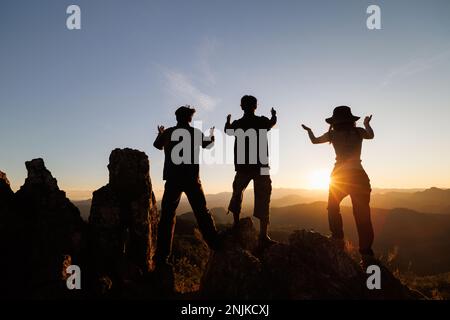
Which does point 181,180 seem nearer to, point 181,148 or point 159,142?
point 181,148

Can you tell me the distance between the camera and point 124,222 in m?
10.7

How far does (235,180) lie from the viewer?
362 inches

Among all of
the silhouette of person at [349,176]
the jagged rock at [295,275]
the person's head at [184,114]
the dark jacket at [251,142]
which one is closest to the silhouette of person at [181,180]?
the person's head at [184,114]

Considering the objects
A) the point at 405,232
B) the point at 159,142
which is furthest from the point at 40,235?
the point at 405,232

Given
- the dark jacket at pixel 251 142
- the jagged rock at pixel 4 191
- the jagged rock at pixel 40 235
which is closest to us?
the jagged rock at pixel 40 235

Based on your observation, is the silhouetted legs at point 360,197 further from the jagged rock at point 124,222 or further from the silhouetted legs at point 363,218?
the jagged rock at point 124,222

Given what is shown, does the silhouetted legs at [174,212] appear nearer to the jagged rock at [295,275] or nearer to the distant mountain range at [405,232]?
the jagged rock at [295,275]

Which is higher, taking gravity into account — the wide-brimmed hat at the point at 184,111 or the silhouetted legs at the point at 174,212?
the wide-brimmed hat at the point at 184,111

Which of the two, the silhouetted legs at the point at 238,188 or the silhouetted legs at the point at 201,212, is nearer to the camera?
the silhouetted legs at the point at 201,212

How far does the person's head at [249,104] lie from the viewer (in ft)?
30.2

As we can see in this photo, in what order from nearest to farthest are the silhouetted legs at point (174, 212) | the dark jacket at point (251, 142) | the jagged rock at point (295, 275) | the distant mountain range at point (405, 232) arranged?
1. the jagged rock at point (295, 275)
2. the silhouetted legs at point (174, 212)
3. the dark jacket at point (251, 142)
4. the distant mountain range at point (405, 232)

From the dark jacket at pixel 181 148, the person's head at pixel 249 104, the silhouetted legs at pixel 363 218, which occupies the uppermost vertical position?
the person's head at pixel 249 104
